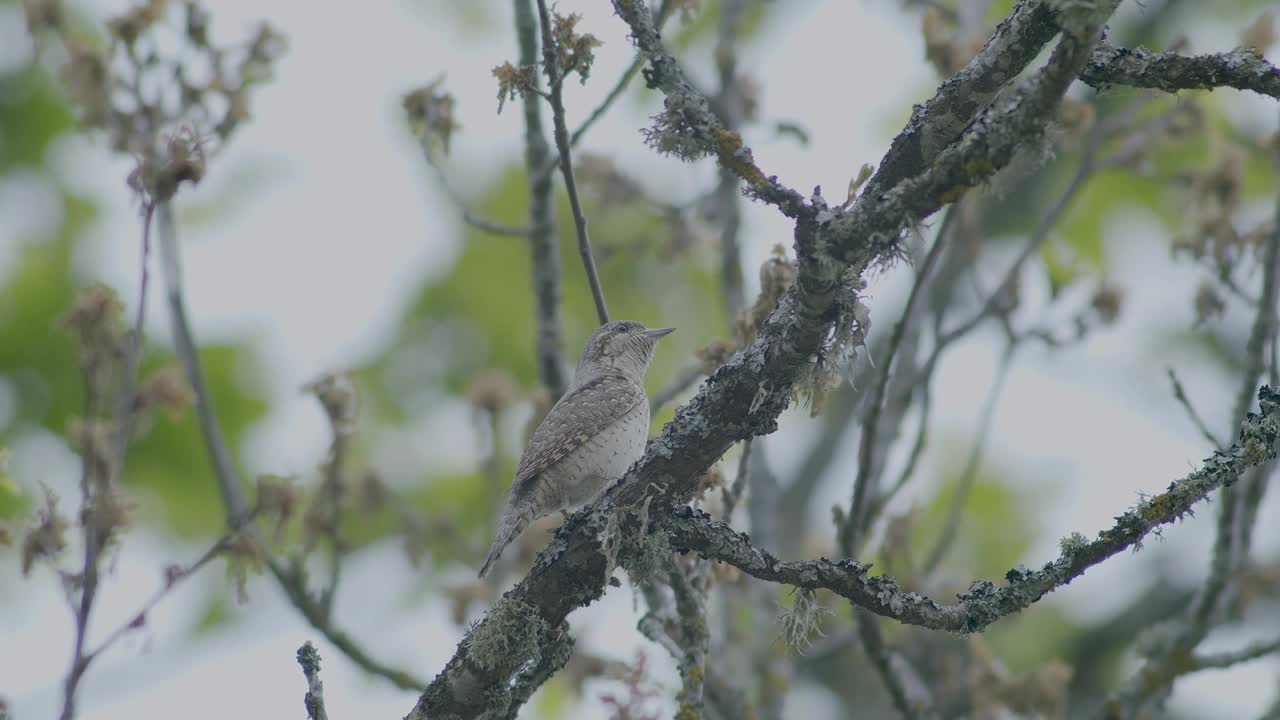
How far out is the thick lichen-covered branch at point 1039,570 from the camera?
119 inches

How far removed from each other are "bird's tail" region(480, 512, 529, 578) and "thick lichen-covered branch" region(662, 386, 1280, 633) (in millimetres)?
1794

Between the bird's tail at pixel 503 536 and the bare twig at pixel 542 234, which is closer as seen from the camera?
the bird's tail at pixel 503 536

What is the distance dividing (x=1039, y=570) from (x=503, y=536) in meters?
2.64

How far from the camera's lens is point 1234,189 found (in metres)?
5.93

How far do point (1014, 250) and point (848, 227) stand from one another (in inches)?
346

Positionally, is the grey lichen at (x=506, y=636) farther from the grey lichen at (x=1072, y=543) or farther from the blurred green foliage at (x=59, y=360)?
the blurred green foliage at (x=59, y=360)

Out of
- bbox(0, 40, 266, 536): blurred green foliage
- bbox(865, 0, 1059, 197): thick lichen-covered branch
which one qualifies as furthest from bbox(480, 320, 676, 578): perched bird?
bbox(0, 40, 266, 536): blurred green foliage

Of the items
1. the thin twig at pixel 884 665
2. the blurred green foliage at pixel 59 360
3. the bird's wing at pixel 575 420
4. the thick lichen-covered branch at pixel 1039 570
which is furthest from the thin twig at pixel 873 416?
the blurred green foliage at pixel 59 360

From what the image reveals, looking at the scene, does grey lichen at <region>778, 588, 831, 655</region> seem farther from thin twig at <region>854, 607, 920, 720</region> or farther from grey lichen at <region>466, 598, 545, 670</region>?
thin twig at <region>854, 607, 920, 720</region>

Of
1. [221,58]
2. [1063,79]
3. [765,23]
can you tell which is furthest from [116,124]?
[765,23]

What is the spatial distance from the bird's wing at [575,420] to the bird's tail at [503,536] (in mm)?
178

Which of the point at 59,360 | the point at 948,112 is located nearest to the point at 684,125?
the point at 948,112

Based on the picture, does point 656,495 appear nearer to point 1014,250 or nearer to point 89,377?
point 89,377

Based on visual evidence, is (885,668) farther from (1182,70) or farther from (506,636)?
(1182,70)
